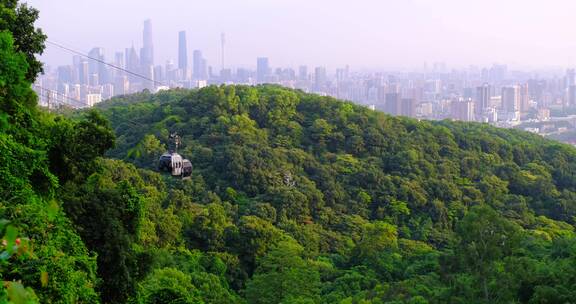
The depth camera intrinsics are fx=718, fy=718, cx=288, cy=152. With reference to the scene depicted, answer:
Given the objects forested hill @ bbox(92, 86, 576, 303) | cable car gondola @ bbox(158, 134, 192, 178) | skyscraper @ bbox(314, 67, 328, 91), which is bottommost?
forested hill @ bbox(92, 86, 576, 303)

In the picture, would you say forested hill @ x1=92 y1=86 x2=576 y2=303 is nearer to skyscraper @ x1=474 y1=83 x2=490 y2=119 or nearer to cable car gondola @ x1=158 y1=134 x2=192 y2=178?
→ cable car gondola @ x1=158 y1=134 x2=192 y2=178

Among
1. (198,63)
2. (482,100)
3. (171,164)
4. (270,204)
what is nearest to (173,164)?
(171,164)

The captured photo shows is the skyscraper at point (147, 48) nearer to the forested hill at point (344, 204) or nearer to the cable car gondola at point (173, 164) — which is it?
the forested hill at point (344, 204)

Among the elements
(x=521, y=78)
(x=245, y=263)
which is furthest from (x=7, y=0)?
(x=521, y=78)

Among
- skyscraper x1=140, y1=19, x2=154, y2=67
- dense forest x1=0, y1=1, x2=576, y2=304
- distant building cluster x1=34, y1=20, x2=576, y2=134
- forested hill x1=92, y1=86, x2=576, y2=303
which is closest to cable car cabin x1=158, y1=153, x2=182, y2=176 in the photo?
dense forest x1=0, y1=1, x2=576, y2=304

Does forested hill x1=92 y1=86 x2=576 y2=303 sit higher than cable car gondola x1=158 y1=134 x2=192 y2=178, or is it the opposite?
cable car gondola x1=158 y1=134 x2=192 y2=178

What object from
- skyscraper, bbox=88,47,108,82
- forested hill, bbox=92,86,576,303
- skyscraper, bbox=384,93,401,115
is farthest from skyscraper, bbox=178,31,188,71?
forested hill, bbox=92,86,576,303

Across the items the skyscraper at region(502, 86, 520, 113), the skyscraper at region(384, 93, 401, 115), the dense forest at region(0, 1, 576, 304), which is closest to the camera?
the dense forest at region(0, 1, 576, 304)

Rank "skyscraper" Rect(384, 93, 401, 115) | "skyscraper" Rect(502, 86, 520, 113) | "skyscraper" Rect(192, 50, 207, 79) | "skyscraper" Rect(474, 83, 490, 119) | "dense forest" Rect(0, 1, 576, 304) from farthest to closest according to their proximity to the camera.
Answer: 1. "skyscraper" Rect(192, 50, 207, 79)
2. "skyscraper" Rect(502, 86, 520, 113)
3. "skyscraper" Rect(474, 83, 490, 119)
4. "skyscraper" Rect(384, 93, 401, 115)
5. "dense forest" Rect(0, 1, 576, 304)

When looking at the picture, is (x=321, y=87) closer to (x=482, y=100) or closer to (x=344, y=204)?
(x=482, y=100)

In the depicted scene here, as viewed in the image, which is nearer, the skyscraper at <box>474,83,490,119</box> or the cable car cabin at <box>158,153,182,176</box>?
the cable car cabin at <box>158,153,182,176</box>
